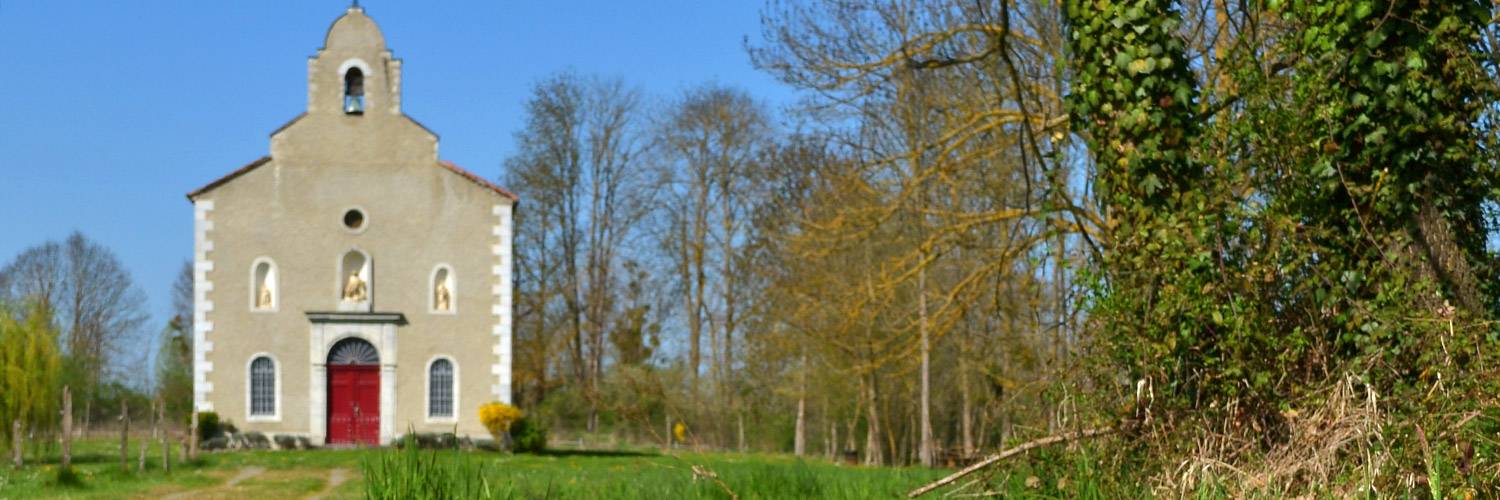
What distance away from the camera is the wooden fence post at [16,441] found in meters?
26.4

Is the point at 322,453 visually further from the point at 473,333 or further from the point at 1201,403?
the point at 1201,403

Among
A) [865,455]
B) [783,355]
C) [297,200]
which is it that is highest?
[297,200]

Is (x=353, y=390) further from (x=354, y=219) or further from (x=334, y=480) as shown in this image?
(x=334, y=480)

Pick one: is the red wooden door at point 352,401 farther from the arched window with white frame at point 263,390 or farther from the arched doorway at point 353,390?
the arched window with white frame at point 263,390

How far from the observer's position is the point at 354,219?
3569 centimetres

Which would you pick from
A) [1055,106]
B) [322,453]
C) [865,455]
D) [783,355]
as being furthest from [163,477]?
[865,455]

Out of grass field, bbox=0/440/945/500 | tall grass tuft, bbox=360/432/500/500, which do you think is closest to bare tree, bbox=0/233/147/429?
grass field, bbox=0/440/945/500

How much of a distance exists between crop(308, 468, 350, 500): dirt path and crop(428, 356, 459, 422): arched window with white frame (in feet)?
27.4

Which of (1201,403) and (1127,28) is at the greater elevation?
(1127,28)

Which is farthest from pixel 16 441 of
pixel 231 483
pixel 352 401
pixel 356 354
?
pixel 356 354

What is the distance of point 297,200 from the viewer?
3547cm

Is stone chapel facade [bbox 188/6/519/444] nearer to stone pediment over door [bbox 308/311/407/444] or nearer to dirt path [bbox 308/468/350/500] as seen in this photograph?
stone pediment over door [bbox 308/311/407/444]

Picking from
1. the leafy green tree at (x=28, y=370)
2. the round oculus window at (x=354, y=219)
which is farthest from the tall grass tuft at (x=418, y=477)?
the round oculus window at (x=354, y=219)

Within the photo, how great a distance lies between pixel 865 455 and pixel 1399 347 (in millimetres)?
33152
